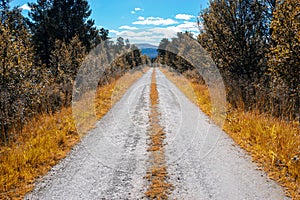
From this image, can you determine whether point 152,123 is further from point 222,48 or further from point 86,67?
point 86,67

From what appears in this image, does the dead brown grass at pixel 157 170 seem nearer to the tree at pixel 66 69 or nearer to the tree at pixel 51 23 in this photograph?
the tree at pixel 66 69

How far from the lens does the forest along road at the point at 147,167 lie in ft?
13.6

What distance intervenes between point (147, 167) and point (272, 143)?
10.6 ft

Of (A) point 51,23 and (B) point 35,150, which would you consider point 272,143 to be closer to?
(B) point 35,150

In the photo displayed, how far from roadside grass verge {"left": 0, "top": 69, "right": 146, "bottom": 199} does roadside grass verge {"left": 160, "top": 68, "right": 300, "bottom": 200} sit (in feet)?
15.3

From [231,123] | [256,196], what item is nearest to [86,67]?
[231,123]

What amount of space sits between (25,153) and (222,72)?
11925mm

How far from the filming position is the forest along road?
4.16 metres

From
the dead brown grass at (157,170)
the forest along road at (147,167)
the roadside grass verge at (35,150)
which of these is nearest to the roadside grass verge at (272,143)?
the forest along road at (147,167)

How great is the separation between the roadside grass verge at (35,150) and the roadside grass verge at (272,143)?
4.66 meters

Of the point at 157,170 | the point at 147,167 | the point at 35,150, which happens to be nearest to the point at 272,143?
the point at 157,170

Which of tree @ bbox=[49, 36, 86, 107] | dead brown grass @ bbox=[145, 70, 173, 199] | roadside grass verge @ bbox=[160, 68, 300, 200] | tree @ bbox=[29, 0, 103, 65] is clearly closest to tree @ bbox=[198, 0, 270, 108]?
roadside grass verge @ bbox=[160, 68, 300, 200]

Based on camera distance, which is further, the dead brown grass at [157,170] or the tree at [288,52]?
the tree at [288,52]

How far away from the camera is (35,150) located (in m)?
5.75
